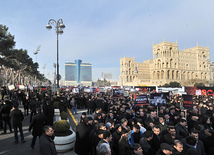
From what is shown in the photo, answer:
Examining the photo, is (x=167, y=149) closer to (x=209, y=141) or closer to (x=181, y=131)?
(x=209, y=141)

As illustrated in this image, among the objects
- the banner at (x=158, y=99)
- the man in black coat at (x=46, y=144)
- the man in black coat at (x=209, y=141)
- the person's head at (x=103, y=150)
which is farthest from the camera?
the banner at (x=158, y=99)

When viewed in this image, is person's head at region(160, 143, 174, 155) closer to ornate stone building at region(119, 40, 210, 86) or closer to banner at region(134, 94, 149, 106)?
banner at region(134, 94, 149, 106)

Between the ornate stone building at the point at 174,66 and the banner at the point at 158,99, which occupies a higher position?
the ornate stone building at the point at 174,66

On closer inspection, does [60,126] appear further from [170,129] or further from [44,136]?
[170,129]

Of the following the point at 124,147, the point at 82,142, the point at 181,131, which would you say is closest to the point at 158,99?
the point at 181,131

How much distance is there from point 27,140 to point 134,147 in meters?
6.16

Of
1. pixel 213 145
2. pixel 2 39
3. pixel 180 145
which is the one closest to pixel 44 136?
pixel 180 145

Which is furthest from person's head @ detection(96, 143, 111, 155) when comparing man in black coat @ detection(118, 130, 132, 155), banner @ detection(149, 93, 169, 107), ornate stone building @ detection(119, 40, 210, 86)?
ornate stone building @ detection(119, 40, 210, 86)

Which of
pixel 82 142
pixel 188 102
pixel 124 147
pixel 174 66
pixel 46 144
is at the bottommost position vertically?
→ pixel 82 142

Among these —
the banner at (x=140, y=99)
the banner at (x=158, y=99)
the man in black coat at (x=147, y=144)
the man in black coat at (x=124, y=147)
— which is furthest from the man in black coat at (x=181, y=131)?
the banner at (x=140, y=99)

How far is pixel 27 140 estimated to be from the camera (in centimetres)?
736

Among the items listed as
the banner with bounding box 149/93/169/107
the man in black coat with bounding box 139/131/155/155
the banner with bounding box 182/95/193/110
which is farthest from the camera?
the banner with bounding box 149/93/169/107

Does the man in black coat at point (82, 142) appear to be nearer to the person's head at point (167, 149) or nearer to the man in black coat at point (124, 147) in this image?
the man in black coat at point (124, 147)

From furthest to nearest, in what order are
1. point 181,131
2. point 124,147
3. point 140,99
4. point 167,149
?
1. point 140,99
2. point 181,131
3. point 124,147
4. point 167,149
